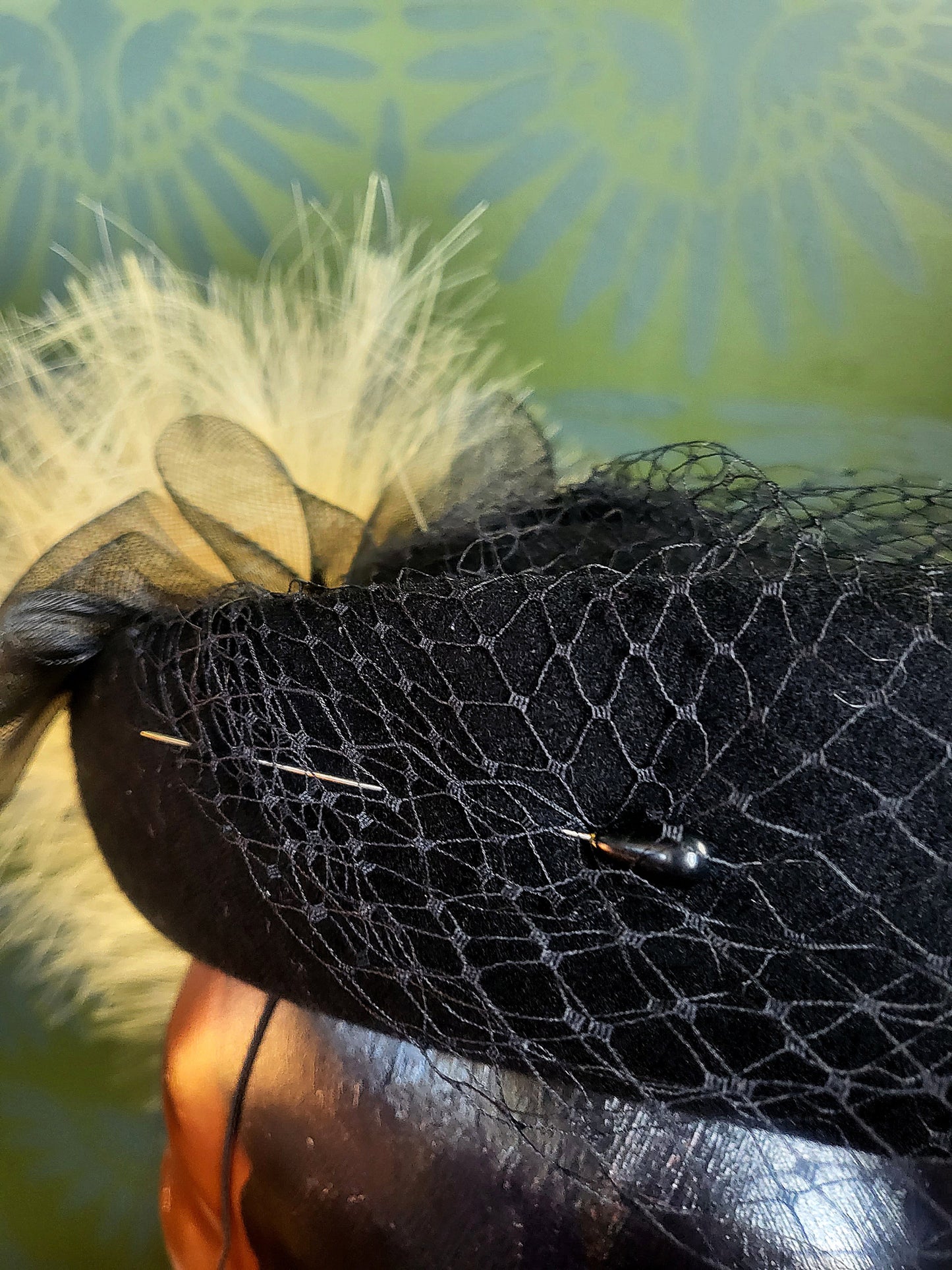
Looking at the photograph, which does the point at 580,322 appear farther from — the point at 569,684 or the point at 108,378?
the point at 569,684

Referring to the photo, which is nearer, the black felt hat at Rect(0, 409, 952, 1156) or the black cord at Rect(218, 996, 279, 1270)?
the black felt hat at Rect(0, 409, 952, 1156)

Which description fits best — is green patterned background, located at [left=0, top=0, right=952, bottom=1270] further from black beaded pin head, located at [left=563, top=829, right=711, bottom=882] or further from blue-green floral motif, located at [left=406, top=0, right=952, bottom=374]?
black beaded pin head, located at [left=563, top=829, right=711, bottom=882]

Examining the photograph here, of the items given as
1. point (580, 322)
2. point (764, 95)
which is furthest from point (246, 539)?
point (764, 95)

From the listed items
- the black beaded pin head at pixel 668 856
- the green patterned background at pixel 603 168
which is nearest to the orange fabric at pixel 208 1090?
the black beaded pin head at pixel 668 856

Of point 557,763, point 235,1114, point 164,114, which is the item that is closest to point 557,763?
point 557,763

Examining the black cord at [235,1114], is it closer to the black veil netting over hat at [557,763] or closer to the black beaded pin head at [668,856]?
the black veil netting over hat at [557,763]

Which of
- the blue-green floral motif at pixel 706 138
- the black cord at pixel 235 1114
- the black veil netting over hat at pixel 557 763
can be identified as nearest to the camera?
the black veil netting over hat at pixel 557 763

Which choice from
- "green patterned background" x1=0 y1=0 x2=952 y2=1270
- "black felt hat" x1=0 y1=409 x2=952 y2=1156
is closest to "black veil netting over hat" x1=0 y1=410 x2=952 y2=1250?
"black felt hat" x1=0 y1=409 x2=952 y2=1156
